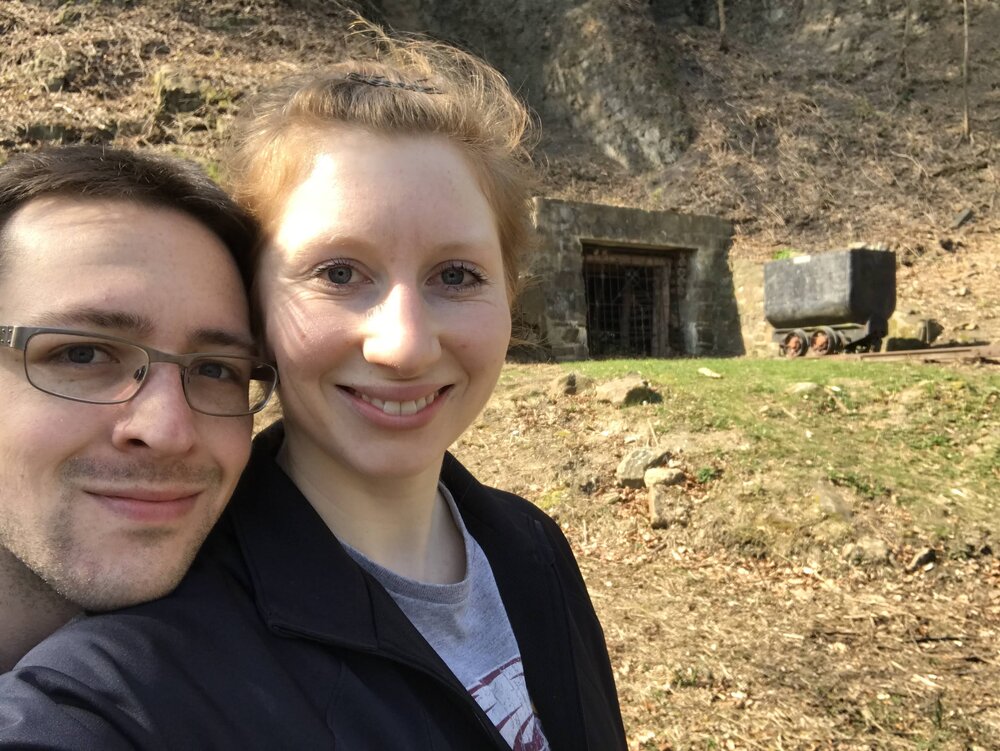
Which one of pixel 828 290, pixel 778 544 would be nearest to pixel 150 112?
pixel 828 290

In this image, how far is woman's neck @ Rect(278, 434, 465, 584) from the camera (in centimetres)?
127

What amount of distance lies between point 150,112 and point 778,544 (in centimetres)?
1293

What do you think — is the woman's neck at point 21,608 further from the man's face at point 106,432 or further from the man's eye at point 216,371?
the man's eye at point 216,371

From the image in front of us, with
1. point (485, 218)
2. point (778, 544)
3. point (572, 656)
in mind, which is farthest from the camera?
point (778, 544)

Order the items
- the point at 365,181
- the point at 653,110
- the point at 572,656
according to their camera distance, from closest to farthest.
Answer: the point at 365,181, the point at 572,656, the point at 653,110

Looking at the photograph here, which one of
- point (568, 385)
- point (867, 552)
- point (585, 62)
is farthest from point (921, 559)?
point (585, 62)

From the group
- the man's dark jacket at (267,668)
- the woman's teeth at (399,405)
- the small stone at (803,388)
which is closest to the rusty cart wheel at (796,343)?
the small stone at (803,388)

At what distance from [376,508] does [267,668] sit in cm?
38

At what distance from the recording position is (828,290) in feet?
35.2

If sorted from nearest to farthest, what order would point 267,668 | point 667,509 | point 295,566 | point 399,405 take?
point 267,668 → point 295,566 → point 399,405 → point 667,509

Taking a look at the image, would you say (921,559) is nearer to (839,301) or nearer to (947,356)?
(947,356)

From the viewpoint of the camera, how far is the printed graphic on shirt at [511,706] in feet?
4.09

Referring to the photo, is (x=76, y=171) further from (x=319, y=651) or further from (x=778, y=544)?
(x=778, y=544)

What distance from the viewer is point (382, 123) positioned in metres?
1.25
